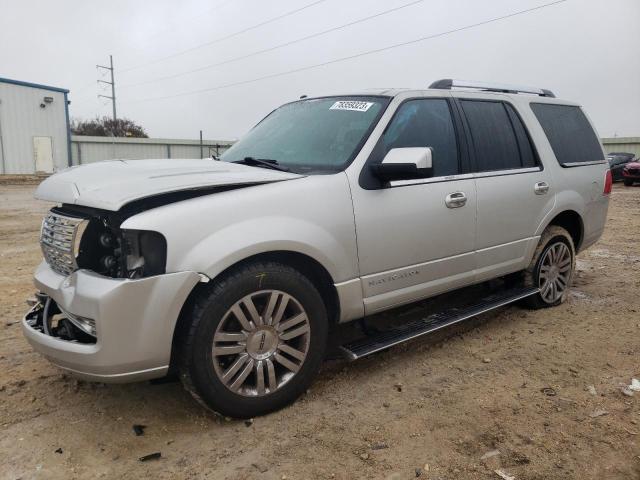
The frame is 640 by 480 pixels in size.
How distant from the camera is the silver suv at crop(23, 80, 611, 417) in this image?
8.19ft

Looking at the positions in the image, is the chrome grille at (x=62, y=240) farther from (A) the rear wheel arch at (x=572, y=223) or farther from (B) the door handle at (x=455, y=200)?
(A) the rear wheel arch at (x=572, y=223)

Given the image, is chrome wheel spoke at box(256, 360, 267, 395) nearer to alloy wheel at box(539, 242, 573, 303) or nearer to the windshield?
the windshield

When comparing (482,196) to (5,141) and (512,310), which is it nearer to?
(512,310)

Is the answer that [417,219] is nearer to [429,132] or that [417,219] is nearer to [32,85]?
[429,132]

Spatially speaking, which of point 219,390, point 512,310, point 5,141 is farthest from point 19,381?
point 5,141

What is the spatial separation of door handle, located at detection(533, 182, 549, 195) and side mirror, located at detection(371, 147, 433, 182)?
1.60m

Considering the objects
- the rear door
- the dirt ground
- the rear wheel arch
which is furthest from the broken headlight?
the rear wheel arch

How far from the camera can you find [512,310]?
16.0ft

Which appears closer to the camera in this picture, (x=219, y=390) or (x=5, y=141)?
(x=219, y=390)

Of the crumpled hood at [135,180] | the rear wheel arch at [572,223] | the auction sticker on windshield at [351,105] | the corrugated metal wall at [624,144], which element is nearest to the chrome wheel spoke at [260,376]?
the crumpled hood at [135,180]

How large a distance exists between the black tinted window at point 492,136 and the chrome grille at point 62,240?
111 inches

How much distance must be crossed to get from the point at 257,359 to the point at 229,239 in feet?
2.28

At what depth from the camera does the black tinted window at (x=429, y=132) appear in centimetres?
351

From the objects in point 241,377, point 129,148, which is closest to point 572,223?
point 241,377
